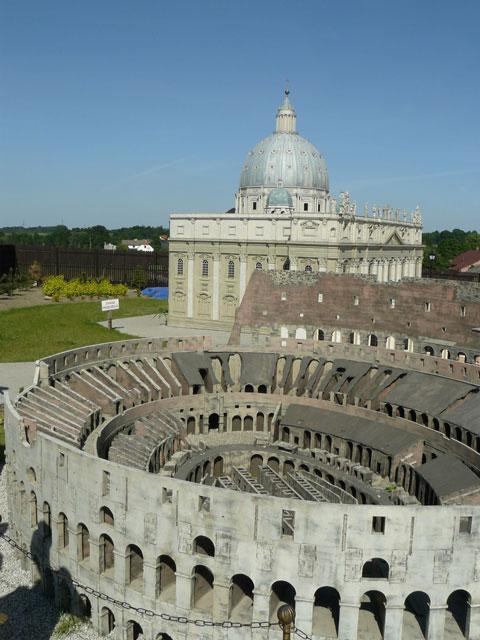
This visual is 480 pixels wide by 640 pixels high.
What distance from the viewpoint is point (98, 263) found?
541ft

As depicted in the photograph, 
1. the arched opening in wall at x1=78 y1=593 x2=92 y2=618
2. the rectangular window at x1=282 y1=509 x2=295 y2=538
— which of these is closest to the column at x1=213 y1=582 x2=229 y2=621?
the rectangular window at x1=282 y1=509 x2=295 y2=538

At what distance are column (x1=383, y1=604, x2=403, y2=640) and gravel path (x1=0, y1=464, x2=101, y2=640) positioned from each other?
15177mm

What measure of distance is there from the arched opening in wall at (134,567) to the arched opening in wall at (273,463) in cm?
1995

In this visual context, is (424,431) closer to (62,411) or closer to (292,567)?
(292,567)

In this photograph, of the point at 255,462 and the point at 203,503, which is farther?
the point at 255,462

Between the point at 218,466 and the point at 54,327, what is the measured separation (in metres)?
60.0

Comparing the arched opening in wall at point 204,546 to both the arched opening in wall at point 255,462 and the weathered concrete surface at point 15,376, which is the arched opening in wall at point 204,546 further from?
the weathered concrete surface at point 15,376

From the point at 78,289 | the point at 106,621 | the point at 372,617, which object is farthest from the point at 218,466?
the point at 78,289

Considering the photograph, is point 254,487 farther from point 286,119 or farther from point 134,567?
point 286,119

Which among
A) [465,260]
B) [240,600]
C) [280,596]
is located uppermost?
[465,260]

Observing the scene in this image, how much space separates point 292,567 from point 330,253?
232 feet

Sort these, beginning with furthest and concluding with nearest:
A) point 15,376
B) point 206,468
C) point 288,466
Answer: point 15,376 → point 288,466 → point 206,468

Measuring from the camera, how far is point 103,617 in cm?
3425

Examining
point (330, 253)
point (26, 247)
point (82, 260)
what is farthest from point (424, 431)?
point (26, 247)
